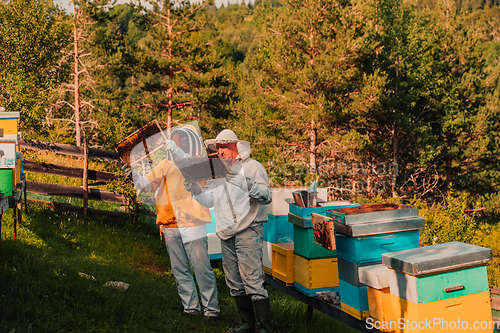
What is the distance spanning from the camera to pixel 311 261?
352 centimetres

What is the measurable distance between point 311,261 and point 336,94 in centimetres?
1371

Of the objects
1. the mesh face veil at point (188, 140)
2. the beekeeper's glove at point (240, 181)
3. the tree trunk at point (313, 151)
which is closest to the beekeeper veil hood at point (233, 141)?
the mesh face veil at point (188, 140)

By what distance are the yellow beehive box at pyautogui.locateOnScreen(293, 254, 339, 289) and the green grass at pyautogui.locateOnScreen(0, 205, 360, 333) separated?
35.4 inches

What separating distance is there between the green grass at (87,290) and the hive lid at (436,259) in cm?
195

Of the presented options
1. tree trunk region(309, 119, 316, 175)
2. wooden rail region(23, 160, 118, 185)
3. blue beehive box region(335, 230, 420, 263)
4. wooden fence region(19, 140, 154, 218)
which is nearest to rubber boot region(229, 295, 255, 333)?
blue beehive box region(335, 230, 420, 263)

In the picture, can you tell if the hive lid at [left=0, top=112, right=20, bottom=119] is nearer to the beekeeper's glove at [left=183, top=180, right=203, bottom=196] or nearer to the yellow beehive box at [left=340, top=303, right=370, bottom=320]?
the beekeeper's glove at [left=183, top=180, right=203, bottom=196]

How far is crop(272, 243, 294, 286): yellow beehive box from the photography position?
3834mm

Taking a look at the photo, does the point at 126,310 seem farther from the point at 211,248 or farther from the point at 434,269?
the point at 434,269

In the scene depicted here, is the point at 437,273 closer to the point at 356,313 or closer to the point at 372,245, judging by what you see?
the point at 372,245

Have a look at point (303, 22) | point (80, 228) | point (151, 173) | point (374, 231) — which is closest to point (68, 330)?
point (151, 173)

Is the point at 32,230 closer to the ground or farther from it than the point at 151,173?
closer to the ground

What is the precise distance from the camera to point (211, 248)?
520 cm

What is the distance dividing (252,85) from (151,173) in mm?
15527

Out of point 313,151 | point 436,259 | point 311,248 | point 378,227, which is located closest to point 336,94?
point 313,151
